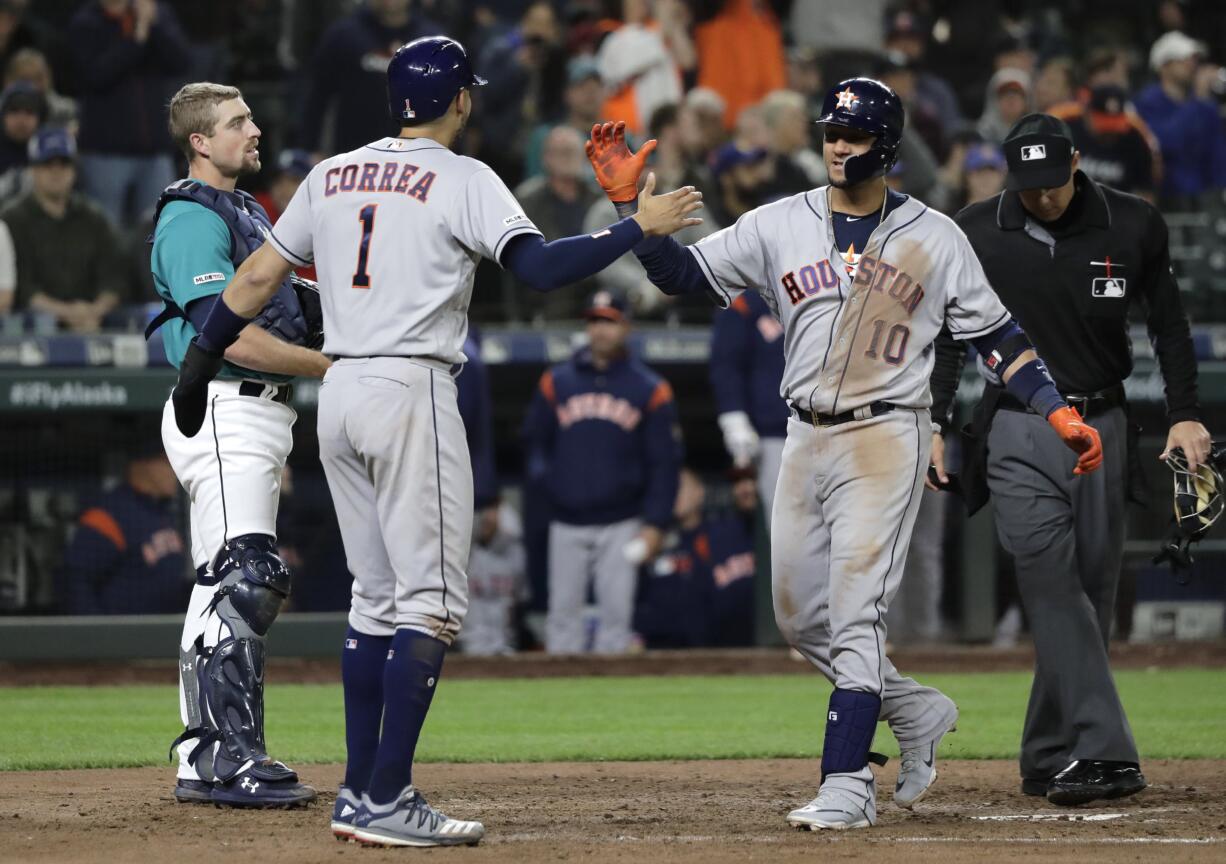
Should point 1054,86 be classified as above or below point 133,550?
above

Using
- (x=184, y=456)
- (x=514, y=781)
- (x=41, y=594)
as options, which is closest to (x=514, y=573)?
(x=41, y=594)

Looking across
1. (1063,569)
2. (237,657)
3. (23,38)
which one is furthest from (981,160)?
(237,657)

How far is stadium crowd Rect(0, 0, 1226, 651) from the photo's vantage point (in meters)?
10.3

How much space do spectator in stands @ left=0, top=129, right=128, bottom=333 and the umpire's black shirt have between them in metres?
5.89

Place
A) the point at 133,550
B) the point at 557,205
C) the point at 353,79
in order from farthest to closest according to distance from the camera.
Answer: the point at 353,79 → the point at 557,205 → the point at 133,550

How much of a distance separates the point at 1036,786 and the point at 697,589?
508 centimetres

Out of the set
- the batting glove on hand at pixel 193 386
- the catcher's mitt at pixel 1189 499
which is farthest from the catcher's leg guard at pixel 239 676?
the catcher's mitt at pixel 1189 499

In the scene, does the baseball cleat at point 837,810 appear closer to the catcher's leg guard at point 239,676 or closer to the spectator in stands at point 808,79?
the catcher's leg guard at point 239,676

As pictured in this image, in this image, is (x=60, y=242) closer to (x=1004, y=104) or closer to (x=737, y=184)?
(x=737, y=184)

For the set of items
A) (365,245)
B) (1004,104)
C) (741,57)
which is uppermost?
(741,57)

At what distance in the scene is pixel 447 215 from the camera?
4625 millimetres

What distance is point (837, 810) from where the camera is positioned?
4855mm

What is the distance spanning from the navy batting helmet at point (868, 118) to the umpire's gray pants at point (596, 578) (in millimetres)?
5384

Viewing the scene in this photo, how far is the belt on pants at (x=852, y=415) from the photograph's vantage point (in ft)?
16.4
